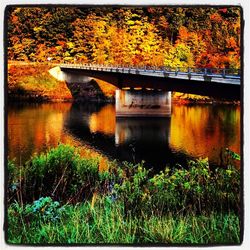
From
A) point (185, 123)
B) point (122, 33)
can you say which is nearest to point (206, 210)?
point (122, 33)

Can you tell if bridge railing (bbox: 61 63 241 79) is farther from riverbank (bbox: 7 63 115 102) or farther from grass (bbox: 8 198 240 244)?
grass (bbox: 8 198 240 244)

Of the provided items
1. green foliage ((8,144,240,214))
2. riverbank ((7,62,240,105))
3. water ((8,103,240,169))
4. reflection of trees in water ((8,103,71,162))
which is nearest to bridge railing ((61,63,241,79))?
water ((8,103,240,169))

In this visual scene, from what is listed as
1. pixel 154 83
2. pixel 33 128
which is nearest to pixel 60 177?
pixel 33 128

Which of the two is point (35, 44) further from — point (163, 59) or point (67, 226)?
point (67, 226)

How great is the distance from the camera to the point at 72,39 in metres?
13.3

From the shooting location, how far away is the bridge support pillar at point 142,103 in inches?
831

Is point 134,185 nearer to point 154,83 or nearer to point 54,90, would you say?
point 154,83

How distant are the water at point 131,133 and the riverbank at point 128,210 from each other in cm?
338

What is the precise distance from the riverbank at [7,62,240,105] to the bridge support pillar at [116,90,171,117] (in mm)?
1060

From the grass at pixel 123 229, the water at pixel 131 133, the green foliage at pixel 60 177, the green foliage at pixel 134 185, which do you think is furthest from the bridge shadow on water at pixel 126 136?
the grass at pixel 123 229

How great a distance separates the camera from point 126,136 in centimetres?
1526

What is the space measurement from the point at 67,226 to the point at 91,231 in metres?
0.28

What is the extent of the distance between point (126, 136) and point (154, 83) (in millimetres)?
3188

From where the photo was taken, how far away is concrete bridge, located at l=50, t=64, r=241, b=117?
11586 millimetres
